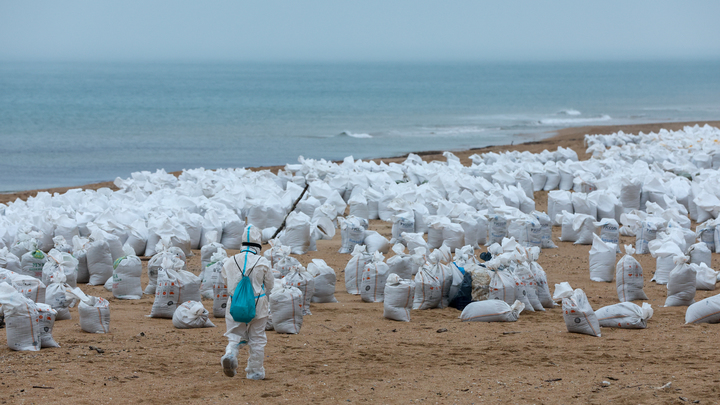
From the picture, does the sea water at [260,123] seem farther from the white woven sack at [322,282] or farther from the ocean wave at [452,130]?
the white woven sack at [322,282]

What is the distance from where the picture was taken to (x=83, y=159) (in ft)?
83.7

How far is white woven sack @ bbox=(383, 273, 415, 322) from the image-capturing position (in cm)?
627

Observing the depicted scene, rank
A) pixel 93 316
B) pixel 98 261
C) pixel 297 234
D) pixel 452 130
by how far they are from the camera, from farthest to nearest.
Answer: pixel 452 130 → pixel 297 234 → pixel 98 261 → pixel 93 316

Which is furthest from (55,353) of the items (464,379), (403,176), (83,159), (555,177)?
(83,159)

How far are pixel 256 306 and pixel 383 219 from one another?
6424 mm

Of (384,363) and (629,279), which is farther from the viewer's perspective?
(629,279)

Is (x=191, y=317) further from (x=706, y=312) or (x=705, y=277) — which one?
(x=705, y=277)

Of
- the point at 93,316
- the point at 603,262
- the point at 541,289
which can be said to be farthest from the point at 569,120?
the point at 93,316

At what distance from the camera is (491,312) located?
20.5ft

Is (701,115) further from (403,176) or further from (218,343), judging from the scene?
(218,343)

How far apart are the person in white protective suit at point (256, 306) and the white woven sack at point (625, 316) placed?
2.88m

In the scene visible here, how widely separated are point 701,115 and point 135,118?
31709 millimetres

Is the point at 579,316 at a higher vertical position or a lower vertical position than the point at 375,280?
higher

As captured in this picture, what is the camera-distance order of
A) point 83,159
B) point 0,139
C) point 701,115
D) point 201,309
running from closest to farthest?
point 201,309
point 83,159
point 0,139
point 701,115
